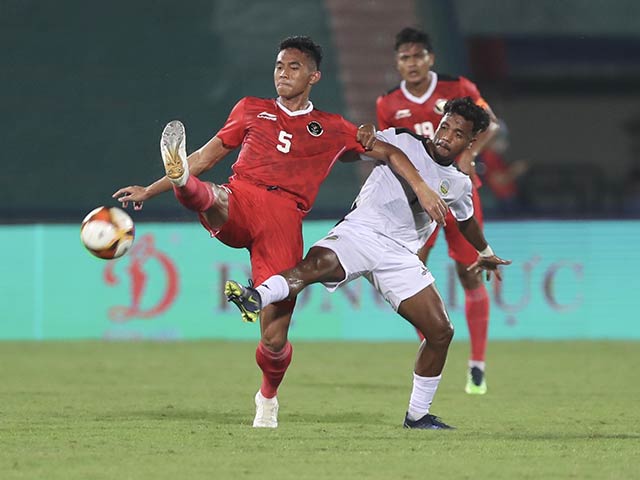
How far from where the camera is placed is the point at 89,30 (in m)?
15.1

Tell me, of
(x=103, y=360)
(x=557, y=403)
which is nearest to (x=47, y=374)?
(x=103, y=360)

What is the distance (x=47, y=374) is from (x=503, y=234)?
512 cm

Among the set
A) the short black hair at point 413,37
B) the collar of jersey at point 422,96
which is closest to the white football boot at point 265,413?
the collar of jersey at point 422,96

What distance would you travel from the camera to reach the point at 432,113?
9211 millimetres

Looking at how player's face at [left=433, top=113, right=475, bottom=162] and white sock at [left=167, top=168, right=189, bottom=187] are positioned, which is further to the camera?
player's face at [left=433, top=113, right=475, bottom=162]

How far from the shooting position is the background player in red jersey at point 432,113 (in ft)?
29.8

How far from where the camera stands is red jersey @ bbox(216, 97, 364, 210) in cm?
703

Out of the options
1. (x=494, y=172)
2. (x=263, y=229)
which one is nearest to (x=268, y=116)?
(x=263, y=229)

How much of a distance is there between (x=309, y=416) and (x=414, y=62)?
2.77 meters

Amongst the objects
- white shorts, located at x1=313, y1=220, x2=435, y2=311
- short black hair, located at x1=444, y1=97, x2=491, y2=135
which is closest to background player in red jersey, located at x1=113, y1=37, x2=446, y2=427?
white shorts, located at x1=313, y1=220, x2=435, y2=311

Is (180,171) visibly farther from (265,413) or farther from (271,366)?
(265,413)

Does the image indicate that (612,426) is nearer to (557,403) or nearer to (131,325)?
(557,403)

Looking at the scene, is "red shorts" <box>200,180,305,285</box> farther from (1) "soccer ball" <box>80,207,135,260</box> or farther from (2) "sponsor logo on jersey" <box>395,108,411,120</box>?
(2) "sponsor logo on jersey" <box>395,108,411,120</box>

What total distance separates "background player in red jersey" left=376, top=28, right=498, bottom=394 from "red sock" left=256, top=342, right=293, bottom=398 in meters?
2.29
